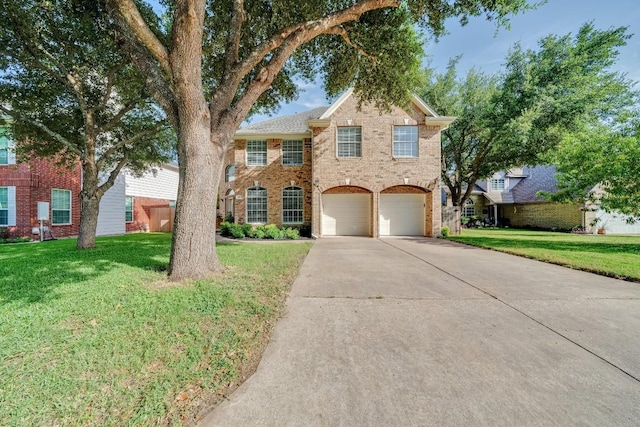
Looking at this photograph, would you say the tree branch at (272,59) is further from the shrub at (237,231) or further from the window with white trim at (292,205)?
the window with white trim at (292,205)

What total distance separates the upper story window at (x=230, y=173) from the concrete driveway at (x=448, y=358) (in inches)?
468

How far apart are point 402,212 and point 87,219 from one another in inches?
555

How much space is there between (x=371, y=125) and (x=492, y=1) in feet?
25.1

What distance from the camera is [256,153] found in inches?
599

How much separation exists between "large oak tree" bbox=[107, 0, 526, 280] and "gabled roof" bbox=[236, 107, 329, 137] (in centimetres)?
532

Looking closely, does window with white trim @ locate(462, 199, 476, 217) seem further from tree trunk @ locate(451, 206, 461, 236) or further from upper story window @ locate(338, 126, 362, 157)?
upper story window @ locate(338, 126, 362, 157)

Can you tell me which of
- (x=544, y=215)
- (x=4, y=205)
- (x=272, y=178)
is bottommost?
(x=544, y=215)

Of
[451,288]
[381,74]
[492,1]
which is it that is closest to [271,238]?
[381,74]

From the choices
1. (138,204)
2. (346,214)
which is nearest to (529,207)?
(346,214)

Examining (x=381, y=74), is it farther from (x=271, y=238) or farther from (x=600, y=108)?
(x=600, y=108)

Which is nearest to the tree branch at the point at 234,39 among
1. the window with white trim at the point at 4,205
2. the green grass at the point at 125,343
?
the green grass at the point at 125,343

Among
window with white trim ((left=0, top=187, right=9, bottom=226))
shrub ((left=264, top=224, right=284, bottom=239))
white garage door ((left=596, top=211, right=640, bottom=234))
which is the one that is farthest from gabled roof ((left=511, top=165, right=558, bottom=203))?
window with white trim ((left=0, top=187, right=9, bottom=226))

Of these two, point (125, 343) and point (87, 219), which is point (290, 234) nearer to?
point (87, 219)

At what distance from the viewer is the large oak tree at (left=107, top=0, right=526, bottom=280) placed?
16.3 ft
